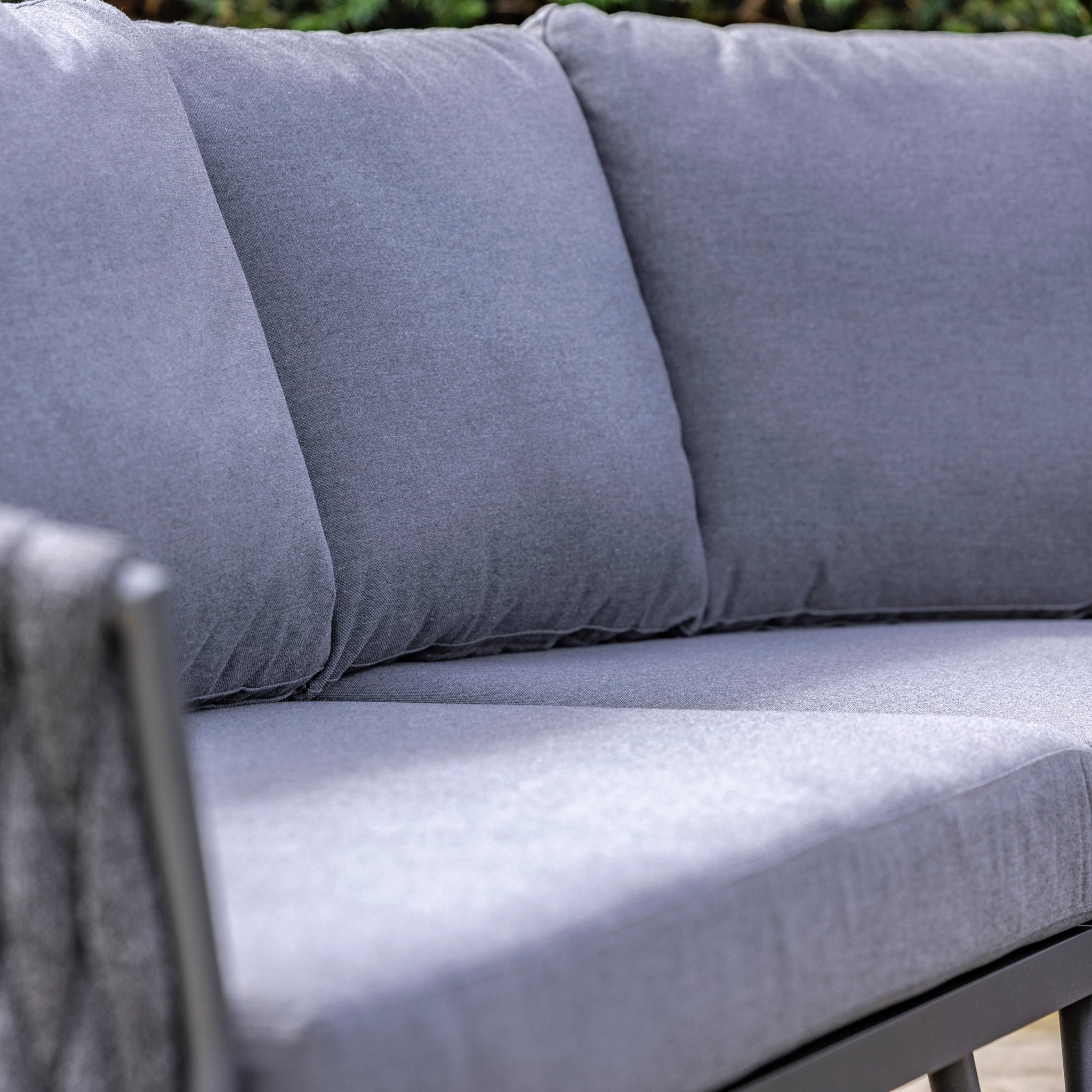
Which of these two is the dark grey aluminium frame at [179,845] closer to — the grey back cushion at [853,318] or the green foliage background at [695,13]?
the grey back cushion at [853,318]

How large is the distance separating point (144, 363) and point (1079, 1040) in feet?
2.81

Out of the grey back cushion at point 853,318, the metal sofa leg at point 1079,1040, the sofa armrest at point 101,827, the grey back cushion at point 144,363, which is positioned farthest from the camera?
the grey back cushion at point 853,318

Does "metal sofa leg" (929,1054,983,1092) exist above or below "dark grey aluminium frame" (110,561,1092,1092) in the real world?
below

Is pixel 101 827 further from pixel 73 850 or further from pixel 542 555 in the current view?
pixel 542 555

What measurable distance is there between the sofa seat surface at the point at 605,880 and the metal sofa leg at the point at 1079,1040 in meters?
0.16

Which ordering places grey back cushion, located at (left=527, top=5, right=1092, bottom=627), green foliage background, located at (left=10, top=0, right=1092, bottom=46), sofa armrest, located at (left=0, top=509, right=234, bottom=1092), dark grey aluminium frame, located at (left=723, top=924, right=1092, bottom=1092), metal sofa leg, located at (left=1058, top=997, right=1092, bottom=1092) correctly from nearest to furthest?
sofa armrest, located at (left=0, top=509, right=234, bottom=1092) → dark grey aluminium frame, located at (left=723, top=924, right=1092, bottom=1092) → metal sofa leg, located at (left=1058, top=997, right=1092, bottom=1092) → grey back cushion, located at (left=527, top=5, right=1092, bottom=627) → green foliage background, located at (left=10, top=0, right=1092, bottom=46)

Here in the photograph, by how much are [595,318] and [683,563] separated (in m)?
0.25

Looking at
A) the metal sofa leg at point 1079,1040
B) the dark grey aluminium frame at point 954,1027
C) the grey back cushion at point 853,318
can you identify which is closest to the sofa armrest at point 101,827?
the dark grey aluminium frame at point 954,1027

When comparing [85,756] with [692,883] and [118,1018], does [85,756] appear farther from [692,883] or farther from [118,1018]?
[692,883]

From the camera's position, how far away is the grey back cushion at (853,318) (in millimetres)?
1473

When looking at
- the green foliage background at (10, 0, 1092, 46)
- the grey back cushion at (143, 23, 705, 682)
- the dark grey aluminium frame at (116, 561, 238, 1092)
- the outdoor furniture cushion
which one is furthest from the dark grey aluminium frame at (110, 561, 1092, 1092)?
the green foliage background at (10, 0, 1092, 46)

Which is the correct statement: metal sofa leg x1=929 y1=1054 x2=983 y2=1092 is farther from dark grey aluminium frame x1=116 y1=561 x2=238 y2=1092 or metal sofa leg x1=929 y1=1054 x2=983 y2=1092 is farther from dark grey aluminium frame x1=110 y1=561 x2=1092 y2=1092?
dark grey aluminium frame x1=116 y1=561 x2=238 y2=1092

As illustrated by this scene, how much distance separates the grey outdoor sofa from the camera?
563mm

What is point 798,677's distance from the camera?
1175mm
